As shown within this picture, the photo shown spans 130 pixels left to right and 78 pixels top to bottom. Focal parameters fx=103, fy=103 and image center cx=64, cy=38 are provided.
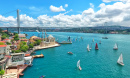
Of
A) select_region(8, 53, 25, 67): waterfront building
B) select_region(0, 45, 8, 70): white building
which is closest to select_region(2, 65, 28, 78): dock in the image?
select_region(8, 53, 25, 67): waterfront building

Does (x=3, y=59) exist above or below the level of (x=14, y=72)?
above

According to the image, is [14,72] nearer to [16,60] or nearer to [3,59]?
[3,59]

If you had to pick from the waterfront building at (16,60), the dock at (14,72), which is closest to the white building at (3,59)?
the dock at (14,72)

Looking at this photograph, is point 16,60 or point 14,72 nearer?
point 14,72

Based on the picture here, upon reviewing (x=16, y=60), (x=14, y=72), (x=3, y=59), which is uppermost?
(x=3, y=59)

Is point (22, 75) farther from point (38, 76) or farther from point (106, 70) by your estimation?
point (106, 70)

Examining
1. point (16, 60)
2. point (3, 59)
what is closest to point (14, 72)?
point (3, 59)

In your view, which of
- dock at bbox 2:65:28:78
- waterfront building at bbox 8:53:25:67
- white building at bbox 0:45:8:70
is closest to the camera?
dock at bbox 2:65:28:78

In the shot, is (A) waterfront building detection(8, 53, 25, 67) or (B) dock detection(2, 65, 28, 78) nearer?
(B) dock detection(2, 65, 28, 78)

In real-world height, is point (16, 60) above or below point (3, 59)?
below

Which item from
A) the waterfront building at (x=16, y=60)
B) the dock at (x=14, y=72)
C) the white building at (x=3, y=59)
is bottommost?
the dock at (x=14, y=72)

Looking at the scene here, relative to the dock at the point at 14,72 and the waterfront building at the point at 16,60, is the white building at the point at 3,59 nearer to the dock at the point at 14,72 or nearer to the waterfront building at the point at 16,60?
the dock at the point at 14,72

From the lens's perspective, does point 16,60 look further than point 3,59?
Yes

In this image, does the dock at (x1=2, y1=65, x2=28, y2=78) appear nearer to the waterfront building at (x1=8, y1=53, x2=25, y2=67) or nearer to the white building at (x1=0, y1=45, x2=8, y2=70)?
the waterfront building at (x1=8, y1=53, x2=25, y2=67)
